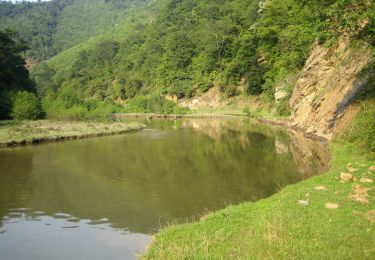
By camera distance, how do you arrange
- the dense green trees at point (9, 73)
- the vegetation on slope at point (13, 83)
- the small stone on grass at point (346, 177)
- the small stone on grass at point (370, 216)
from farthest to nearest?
the dense green trees at point (9, 73)
the vegetation on slope at point (13, 83)
the small stone on grass at point (346, 177)
the small stone on grass at point (370, 216)

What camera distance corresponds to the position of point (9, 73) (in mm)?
78500

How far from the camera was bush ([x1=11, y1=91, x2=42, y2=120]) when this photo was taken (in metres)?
66.5

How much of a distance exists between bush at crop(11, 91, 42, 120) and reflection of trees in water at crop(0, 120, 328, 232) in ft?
85.2

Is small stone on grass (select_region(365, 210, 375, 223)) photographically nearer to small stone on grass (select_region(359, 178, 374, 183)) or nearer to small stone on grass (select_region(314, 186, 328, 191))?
small stone on grass (select_region(314, 186, 328, 191))

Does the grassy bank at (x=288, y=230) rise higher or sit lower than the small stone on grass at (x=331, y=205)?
lower

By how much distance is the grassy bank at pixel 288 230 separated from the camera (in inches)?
460

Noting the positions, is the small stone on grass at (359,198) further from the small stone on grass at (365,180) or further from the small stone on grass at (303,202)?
the small stone on grass at (365,180)

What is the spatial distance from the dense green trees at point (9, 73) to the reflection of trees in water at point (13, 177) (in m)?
33.1

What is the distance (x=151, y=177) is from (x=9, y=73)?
2436 inches

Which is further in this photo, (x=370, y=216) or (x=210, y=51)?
(x=210, y=51)

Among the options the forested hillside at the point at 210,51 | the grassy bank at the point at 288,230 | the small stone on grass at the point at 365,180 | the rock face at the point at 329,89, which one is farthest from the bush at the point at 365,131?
the grassy bank at the point at 288,230

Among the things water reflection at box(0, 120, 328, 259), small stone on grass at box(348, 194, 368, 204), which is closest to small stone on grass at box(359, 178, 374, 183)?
small stone on grass at box(348, 194, 368, 204)

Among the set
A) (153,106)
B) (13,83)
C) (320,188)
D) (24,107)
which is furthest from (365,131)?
(153,106)

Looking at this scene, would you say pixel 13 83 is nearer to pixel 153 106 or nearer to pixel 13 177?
pixel 153 106
